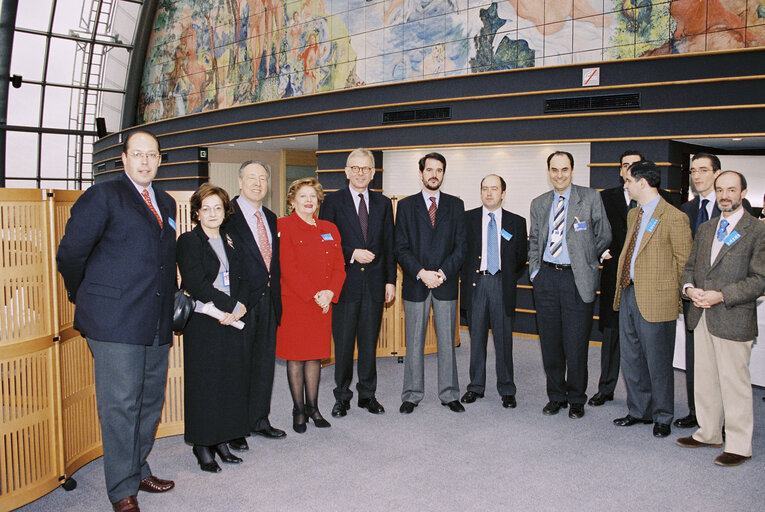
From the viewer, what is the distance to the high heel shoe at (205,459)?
3.32 meters

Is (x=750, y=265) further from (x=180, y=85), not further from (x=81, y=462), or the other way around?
(x=180, y=85)

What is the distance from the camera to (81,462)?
333 centimetres

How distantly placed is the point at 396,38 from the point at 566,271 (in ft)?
20.3

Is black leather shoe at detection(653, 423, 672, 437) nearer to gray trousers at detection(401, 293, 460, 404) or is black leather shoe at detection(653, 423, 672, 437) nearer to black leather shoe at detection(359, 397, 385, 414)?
gray trousers at detection(401, 293, 460, 404)

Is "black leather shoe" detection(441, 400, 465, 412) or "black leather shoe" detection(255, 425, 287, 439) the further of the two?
"black leather shoe" detection(441, 400, 465, 412)

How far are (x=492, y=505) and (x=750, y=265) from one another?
197 centimetres

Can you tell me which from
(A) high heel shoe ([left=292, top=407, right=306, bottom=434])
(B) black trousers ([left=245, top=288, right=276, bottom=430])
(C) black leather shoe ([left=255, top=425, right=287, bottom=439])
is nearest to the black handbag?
(B) black trousers ([left=245, top=288, right=276, bottom=430])

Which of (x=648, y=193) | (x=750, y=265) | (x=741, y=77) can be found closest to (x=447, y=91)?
(x=741, y=77)

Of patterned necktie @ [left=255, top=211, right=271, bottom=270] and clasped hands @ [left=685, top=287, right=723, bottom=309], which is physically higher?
patterned necktie @ [left=255, top=211, right=271, bottom=270]

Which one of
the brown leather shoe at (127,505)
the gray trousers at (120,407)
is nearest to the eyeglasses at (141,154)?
the gray trousers at (120,407)

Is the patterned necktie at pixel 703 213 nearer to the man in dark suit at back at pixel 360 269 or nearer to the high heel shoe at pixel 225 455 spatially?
the man in dark suit at back at pixel 360 269

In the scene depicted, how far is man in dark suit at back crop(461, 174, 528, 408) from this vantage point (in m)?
4.51

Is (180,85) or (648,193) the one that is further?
(180,85)

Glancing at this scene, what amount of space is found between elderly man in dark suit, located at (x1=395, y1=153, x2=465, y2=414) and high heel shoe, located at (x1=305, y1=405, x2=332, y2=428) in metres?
0.61
